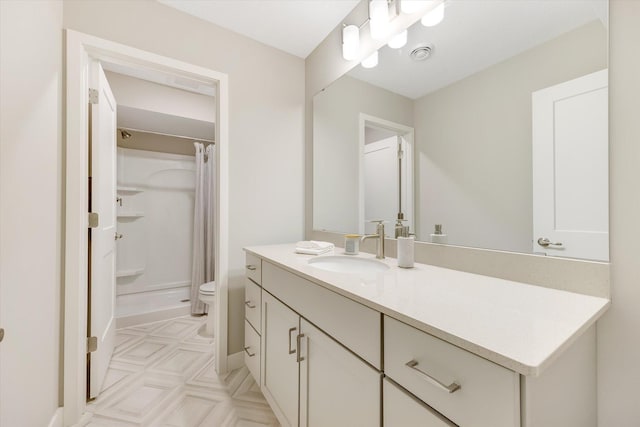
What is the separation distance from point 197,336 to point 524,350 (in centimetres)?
245

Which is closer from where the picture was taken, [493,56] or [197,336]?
[493,56]

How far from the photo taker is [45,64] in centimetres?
115

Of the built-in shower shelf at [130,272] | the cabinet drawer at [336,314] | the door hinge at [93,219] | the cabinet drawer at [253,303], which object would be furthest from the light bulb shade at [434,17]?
the built-in shower shelf at [130,272]

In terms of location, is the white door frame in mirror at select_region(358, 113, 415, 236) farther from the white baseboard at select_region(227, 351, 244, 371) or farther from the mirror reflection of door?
the white baseboard at select_region(227, 351, 244, 371)

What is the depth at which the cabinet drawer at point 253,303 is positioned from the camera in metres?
1.46

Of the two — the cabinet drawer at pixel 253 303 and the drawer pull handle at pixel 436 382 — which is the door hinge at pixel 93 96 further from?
the drawer pull handle at pixel 436 382

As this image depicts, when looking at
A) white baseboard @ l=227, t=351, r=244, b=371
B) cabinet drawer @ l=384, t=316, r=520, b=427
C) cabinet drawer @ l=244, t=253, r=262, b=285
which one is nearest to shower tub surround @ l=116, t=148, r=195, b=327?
white baseboard @ l=227, t=351, r=244, b=371

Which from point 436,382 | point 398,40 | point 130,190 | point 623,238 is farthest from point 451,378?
point 130,190

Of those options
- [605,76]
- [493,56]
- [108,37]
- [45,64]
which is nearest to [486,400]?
[605,76]

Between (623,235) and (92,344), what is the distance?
2315 mm

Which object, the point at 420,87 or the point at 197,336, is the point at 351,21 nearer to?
the point at 420,87

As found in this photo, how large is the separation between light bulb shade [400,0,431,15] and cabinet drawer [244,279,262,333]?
5.18ft

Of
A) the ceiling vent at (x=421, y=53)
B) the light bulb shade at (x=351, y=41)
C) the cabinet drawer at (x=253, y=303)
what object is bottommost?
the cabinet drawer at (x=253, y=303)

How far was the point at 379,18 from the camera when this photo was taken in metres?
1.43
